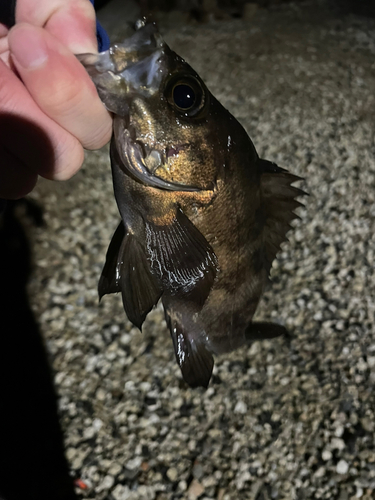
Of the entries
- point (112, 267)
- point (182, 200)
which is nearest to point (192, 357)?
point (112, 267)

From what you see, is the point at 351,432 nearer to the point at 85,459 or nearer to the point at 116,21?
the point at 85,459

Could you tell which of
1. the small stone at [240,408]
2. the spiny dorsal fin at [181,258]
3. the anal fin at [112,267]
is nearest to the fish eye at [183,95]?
the spiny dorsal fin at [181,258]

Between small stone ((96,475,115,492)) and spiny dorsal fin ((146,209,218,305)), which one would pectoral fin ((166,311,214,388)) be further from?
small stone ((96,475,115,492))

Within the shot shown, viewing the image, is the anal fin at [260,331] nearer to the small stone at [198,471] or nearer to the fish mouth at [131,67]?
the small stone at [198,471]

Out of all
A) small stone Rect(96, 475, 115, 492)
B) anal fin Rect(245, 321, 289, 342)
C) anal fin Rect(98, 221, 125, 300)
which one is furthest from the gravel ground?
anal fin Rect(98, 221, 125, 300)

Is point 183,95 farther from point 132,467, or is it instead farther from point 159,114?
point 132,467
